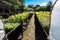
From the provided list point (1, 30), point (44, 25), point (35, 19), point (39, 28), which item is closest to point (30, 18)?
point (35, 19)

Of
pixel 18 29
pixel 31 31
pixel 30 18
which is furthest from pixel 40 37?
pixel 30 18

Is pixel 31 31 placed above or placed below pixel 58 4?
below

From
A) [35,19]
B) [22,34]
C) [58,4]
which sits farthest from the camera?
[35,19]

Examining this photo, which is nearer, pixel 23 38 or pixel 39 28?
pixel 23 38

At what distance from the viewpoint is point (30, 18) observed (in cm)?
412

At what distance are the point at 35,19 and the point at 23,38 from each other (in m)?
0.78

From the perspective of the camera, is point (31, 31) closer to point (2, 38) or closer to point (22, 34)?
point (22, 34)

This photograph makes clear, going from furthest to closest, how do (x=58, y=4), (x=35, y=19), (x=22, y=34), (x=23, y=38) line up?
(x=35, y=19)
(x=22, y=34)
(x=23, y=38)
(x=58, y=4)

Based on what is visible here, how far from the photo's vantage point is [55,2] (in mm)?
1845

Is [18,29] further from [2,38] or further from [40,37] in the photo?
[2,38]

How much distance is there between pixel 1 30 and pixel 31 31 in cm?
146

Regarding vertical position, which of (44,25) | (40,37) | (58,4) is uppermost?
(58,4)

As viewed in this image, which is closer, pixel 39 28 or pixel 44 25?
pixel 44 25

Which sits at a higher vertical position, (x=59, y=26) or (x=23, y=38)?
(x=59, y=26)
